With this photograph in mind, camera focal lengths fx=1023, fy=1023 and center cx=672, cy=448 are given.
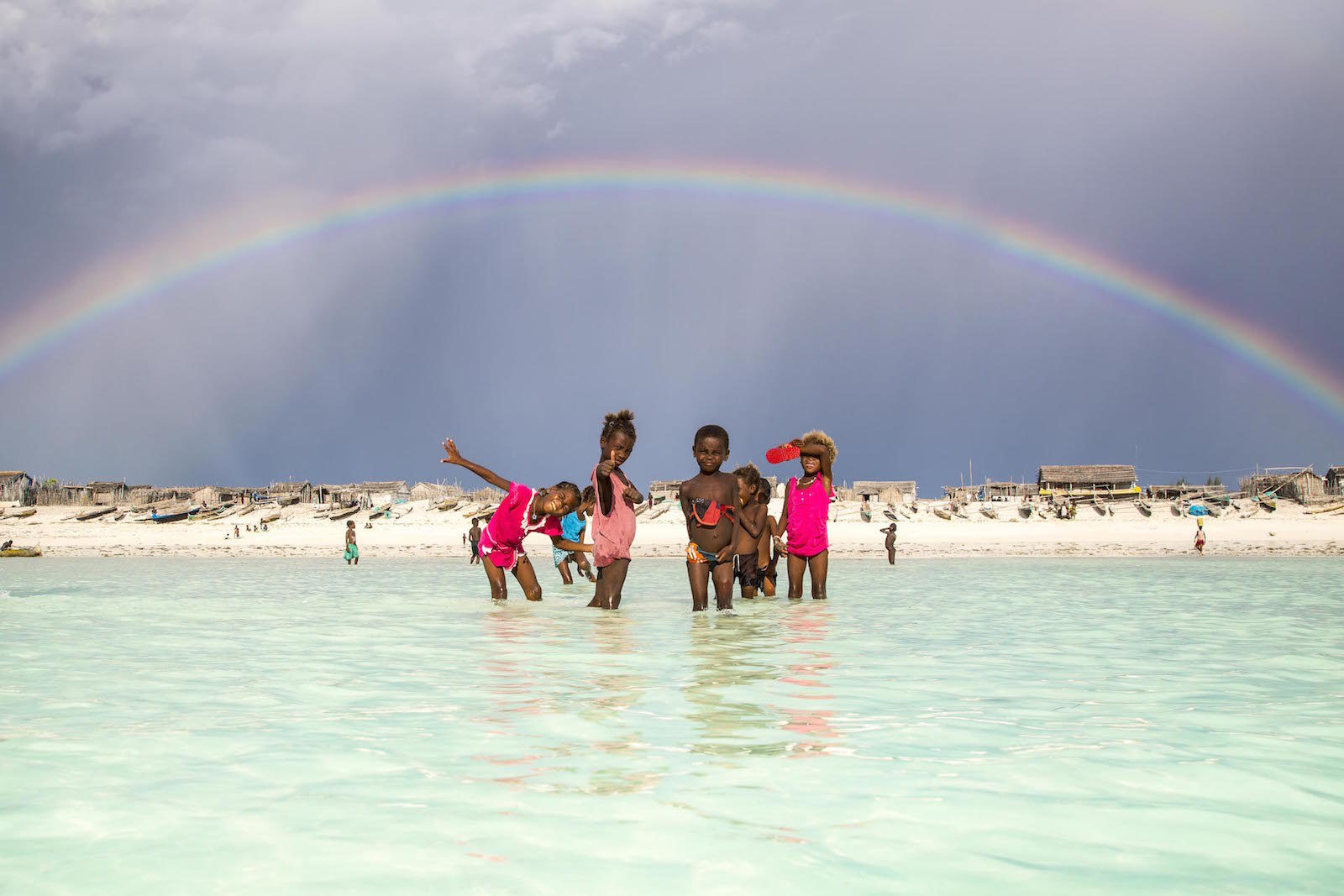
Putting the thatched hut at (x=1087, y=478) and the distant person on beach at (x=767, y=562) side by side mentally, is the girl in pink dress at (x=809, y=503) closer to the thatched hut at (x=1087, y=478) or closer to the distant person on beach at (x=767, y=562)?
the distant person on beach at (x=767, y=562)

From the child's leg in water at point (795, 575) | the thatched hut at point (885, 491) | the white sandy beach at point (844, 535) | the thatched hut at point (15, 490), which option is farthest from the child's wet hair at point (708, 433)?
the thatched hut at point (15, 490)

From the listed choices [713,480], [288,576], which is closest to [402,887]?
[713,480]

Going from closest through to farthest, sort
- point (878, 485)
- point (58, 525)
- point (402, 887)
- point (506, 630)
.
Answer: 1. point (402, 887)
2. point (506, 630)
3. point (58, 525)
4. point (878, 485)

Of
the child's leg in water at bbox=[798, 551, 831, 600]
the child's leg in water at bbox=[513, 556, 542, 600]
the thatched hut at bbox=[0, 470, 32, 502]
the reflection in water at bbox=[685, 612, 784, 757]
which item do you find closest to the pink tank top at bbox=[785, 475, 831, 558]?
the child's leg in water at bbox=[798, 551, 831, 600]

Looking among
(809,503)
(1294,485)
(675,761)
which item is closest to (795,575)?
(809,503)

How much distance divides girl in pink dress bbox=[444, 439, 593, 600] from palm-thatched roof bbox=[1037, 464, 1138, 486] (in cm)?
4805

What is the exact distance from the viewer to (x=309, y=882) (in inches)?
113

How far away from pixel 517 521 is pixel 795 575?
377 cm

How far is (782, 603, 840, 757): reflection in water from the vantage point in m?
4.63

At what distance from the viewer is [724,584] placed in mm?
11469

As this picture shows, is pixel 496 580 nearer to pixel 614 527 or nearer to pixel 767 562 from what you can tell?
pixel 614 527

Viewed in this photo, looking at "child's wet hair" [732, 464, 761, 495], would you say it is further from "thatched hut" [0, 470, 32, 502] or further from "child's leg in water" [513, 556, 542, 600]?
"thatched hut" [0, 470, 32, 502]

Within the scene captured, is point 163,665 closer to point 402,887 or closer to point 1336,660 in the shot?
point 402,887

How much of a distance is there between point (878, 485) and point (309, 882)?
2098 inches
